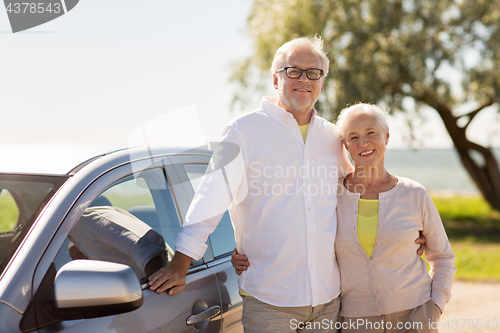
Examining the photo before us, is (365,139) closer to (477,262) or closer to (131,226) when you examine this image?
(131,226)

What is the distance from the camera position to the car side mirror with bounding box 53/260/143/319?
1.57m

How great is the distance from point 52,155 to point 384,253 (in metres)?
1.74

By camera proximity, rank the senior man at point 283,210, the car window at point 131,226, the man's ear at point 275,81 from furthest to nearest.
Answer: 1. the man's ear at point 275,81
2. the senior man at point 283,210
3. the car window at point 131,226

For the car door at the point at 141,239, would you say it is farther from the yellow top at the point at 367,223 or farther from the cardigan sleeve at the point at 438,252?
the cardigan sleeve at the point at 438,252

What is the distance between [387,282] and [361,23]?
9695 millimetres

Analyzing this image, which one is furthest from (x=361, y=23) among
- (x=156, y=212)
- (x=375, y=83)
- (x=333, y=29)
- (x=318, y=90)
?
(x=156, y=212)

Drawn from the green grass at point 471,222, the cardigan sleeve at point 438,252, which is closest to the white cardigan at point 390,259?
the cardigan sleeve at point 438,252

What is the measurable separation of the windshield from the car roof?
0.13 feet

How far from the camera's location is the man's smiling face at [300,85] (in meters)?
2.53

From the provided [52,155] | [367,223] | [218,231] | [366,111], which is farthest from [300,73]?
[52,155]

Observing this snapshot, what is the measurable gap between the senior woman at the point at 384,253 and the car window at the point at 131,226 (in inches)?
17.6

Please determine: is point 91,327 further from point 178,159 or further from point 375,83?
point 375,83

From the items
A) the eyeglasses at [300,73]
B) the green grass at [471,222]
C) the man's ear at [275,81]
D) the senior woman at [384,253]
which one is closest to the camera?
the senior woman at [384,253]

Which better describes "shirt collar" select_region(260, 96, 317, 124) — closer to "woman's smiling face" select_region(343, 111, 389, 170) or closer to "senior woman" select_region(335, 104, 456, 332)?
"woman's smiling face" select_region(343, 111, 389, 170)
